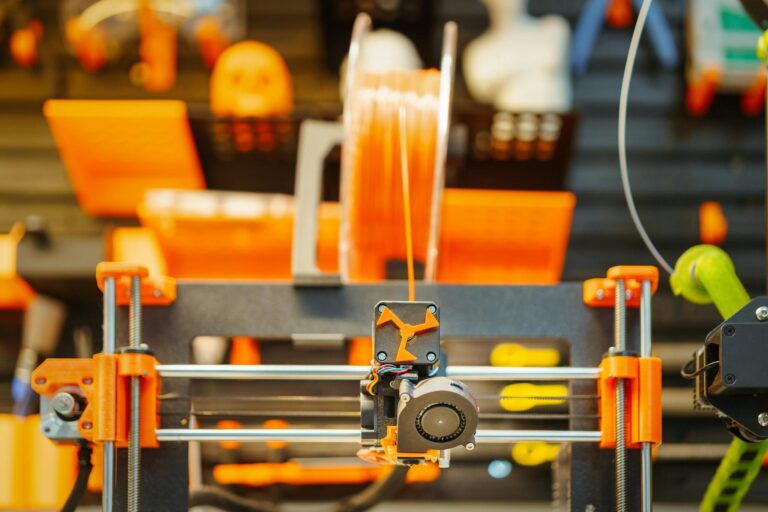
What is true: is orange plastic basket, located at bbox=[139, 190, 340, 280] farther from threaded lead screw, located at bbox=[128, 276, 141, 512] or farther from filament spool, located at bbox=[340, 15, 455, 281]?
threaded lead screw, located at bbox=[128, 276, 141, 512]

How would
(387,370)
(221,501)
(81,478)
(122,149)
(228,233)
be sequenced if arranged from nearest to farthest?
(387,370), (81,478), (221,501), (228,233), (122,149)

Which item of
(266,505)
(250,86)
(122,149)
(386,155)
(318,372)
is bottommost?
(266,505)

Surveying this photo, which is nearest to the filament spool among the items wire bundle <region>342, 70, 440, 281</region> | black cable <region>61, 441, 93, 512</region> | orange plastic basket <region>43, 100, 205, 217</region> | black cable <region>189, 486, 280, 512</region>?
wire bundle <region>342, 70, 440, 281</region>

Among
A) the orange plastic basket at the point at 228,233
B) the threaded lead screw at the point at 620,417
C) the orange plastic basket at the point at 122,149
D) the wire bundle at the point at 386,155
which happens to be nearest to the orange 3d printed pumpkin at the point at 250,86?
the orange plastic basket at the point at 122,149

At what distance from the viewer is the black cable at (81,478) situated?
1.57 meters

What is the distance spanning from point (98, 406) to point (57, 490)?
1.26 meters

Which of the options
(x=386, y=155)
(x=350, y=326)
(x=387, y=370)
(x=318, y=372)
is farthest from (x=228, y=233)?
(x=387, y=370)

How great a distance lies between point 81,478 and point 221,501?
417mm

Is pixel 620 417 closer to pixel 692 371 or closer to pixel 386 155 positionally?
pixel 692 371

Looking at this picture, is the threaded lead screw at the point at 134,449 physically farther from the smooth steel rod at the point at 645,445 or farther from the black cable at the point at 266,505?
the smooth steel rod at the point at 645,445

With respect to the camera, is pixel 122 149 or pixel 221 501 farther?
pixel 122 149

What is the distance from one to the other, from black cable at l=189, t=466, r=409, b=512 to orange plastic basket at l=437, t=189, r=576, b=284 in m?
0.89

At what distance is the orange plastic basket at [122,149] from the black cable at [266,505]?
4.09 feet

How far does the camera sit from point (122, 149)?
2838 mm
